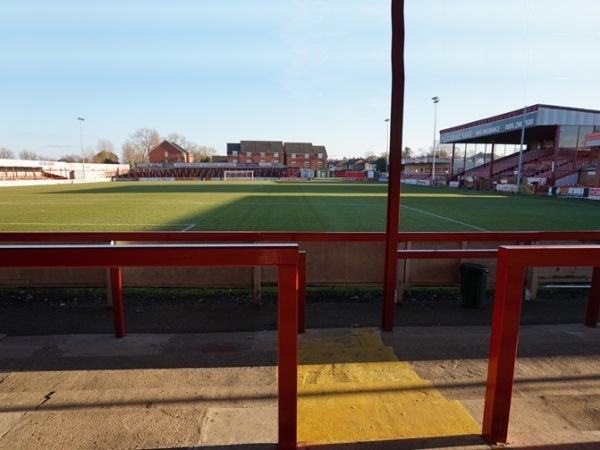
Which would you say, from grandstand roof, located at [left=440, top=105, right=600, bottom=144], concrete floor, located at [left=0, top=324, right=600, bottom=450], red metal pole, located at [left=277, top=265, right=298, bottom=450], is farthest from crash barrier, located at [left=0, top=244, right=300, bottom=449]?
grandstand roof, located at [left=440, top=105, right=600, bottom=144]

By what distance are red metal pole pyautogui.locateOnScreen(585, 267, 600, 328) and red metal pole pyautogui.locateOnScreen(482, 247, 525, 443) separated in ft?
9.98

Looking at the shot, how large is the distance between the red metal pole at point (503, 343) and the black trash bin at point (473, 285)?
338cm

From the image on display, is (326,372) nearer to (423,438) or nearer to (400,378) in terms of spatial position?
(400,378)

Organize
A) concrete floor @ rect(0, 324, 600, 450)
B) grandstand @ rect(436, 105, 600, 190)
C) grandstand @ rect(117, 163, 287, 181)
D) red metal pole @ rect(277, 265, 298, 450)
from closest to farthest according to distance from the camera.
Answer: red metal pole @ rect(277, 265, 298, 450) → concrete floor @ rect(0, 324, 600, 450) → grandstand @ rect(436, 105, 600, 190) → grandstand @ rect(117, 163, 287, 181)

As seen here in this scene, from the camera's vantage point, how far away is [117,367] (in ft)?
12.0

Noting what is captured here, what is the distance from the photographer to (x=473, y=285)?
222 inches

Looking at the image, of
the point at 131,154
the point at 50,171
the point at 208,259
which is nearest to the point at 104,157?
the point at 131,154

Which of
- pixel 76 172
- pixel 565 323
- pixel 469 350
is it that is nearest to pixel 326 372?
pixel 469 350

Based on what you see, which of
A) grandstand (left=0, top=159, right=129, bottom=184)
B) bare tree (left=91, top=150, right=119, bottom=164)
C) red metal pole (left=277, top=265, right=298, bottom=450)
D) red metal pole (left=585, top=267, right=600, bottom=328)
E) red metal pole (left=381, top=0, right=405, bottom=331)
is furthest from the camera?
bare tree (left=91, top=150, right=119, bottom=164)

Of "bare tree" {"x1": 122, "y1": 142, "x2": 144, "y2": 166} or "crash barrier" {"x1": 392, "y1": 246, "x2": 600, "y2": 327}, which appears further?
"bare tree" {"x1": 122, "y1": 142, "x2": 144, "y2": 166}

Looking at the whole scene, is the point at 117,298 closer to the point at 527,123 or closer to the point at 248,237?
the point at 248,237

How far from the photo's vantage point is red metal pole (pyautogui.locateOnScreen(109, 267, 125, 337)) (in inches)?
164

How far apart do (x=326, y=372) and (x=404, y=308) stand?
7.87ft

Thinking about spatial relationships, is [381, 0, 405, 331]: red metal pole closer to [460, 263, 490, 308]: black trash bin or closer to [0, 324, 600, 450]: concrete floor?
[0, 324, 600, 450]: concrete floor
